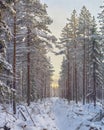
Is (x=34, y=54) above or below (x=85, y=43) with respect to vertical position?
below

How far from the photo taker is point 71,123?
3059 cm

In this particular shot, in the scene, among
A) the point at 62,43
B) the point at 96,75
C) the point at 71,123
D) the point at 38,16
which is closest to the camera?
the point at 71,123

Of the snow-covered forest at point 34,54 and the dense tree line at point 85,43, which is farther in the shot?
the dense tree line at point 85,43

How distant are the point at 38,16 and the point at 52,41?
441 cm

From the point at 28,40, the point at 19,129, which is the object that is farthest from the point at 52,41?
the point at 19,129

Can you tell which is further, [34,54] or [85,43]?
[85,43]

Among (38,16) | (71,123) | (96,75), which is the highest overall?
(38,16)

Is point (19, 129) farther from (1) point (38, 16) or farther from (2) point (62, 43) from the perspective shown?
(2) point (62, 43)

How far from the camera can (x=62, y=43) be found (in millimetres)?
60281

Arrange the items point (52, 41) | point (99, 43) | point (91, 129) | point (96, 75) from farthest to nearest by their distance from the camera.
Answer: point (96, 75)
point (99, 43)
point (52, 41)
point (91, 129)

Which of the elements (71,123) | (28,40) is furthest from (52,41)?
(71,123)

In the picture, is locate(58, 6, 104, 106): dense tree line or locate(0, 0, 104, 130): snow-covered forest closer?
locate(0, 0, 104, 130): snow-covered forest

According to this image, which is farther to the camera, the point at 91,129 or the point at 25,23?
the point at 25,23

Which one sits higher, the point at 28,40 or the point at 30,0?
the point at 30,0
